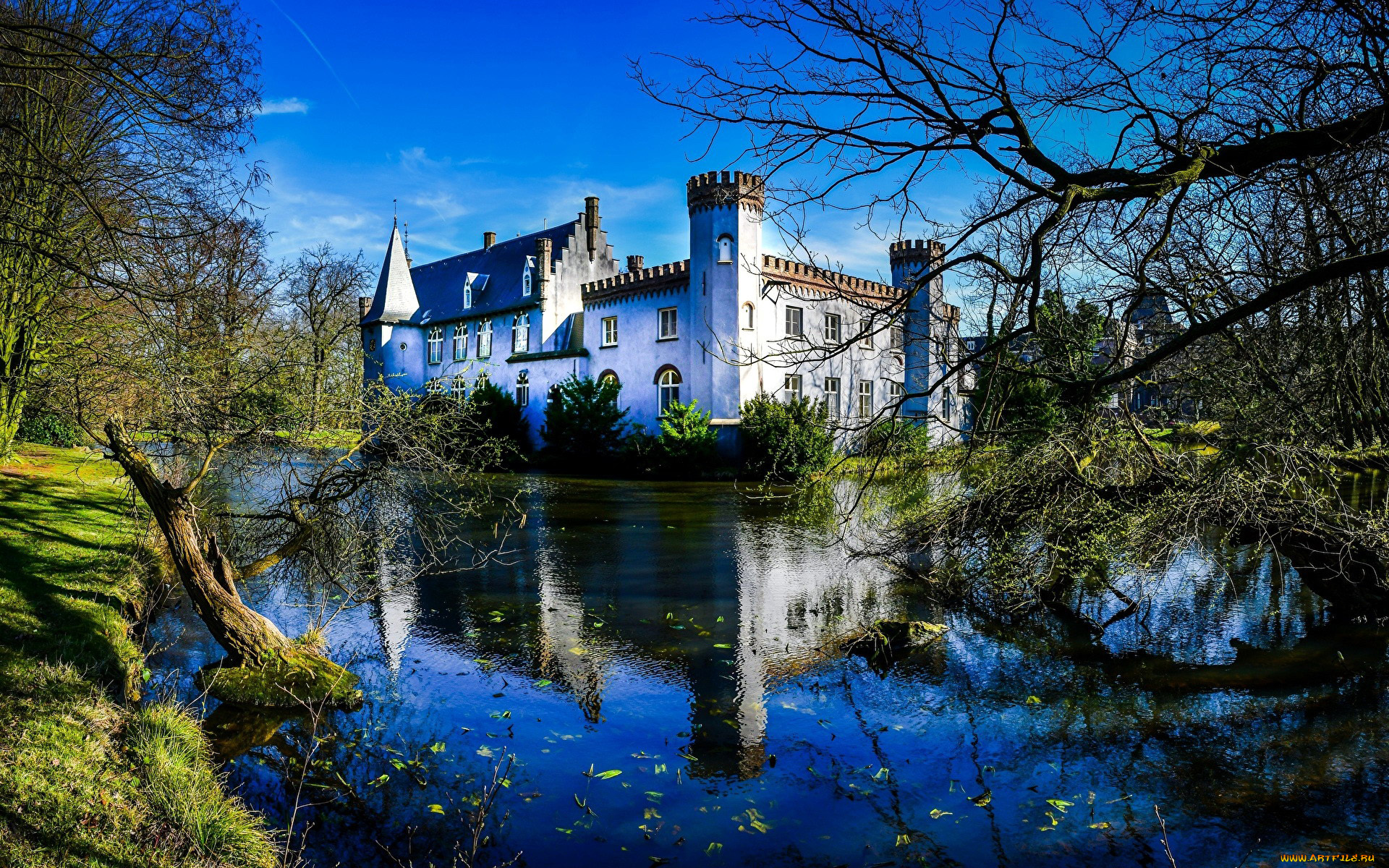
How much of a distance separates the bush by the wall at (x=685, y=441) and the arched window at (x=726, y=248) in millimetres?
5492

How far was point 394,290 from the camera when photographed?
153 ft

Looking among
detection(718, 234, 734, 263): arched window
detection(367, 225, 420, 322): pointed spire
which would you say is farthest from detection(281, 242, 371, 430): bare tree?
detection(718, 234, 734, 263): arched window

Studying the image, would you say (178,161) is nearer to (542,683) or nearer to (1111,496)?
(542,683)

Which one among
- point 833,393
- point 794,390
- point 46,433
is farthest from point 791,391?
point 46,433

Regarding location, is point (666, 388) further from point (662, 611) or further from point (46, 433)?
point (662, 611)

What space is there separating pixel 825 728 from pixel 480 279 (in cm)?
3884

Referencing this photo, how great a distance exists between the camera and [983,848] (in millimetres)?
5023

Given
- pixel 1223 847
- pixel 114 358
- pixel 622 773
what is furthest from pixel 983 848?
pixel 114 358

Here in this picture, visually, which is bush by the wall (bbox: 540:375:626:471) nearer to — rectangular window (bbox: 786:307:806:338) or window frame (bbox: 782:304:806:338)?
window frame (bbox: 782:304:806:338)

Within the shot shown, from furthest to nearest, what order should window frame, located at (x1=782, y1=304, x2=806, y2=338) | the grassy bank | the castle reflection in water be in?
window frame, located at (x1=782, y1=304, x2=806, y2=338) → the castle reflection in water → the grassy bank

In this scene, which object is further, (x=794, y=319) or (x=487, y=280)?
(x=487, y=280)

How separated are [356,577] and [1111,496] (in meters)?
8.33

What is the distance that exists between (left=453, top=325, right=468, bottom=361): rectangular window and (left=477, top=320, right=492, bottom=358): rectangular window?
1.30 metres

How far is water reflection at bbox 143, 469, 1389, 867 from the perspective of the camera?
204 inches
